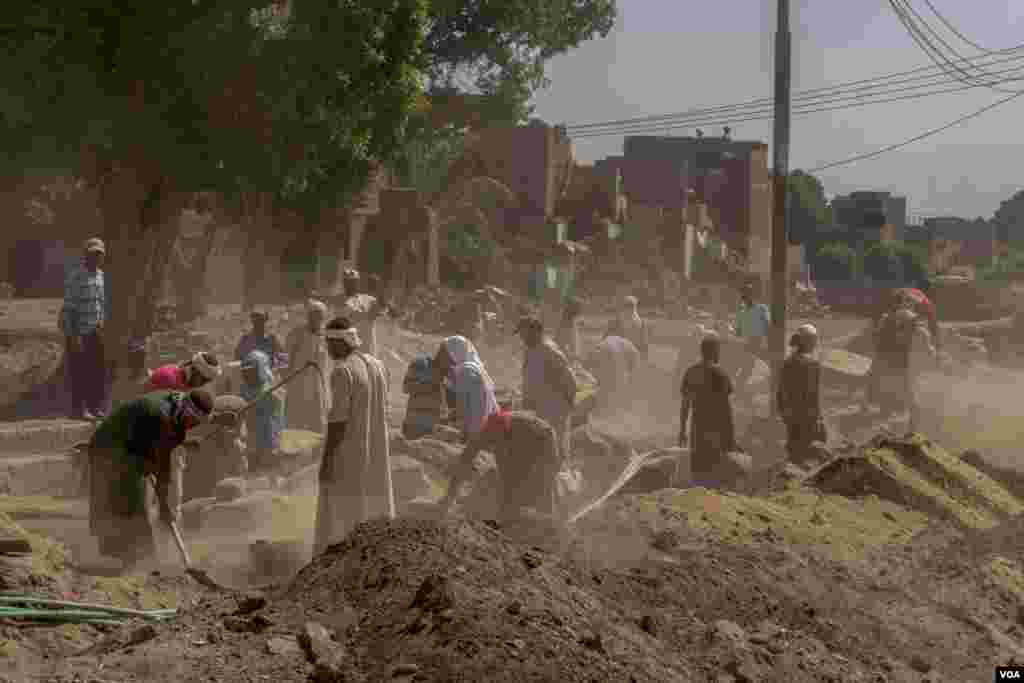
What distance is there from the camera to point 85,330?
14461mm

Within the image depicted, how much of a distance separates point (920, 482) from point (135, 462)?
25.4ft

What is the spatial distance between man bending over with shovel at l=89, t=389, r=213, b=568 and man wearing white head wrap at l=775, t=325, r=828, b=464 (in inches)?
256

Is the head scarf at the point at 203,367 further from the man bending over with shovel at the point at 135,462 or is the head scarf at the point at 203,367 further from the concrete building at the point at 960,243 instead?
the concrete building at the point at 960,243

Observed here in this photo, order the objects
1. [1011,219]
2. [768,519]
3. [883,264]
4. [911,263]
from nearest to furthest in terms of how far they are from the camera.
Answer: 1. [768,519]
2. [883,264]
3. [911,263]
4. [1011,219]

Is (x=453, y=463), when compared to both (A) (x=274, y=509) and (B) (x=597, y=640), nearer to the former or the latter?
(A) (x=274, y=509)

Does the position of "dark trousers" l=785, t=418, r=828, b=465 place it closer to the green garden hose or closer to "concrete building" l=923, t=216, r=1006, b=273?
the green garden hose

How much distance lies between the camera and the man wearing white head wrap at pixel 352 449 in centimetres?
943

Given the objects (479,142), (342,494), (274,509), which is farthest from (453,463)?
(479,142)

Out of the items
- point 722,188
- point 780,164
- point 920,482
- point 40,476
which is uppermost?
point 722,188

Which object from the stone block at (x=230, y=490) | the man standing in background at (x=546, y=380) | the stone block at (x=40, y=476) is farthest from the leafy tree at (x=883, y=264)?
the stone block at (x=230, y=490)

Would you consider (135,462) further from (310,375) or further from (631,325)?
(631,325)

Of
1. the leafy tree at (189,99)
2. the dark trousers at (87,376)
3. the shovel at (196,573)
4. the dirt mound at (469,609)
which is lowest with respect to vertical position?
the shovel at (196,573)

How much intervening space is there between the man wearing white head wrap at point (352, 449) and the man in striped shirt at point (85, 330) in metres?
5.09

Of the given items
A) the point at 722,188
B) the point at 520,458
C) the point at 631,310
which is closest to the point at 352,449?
the point at 520,458
